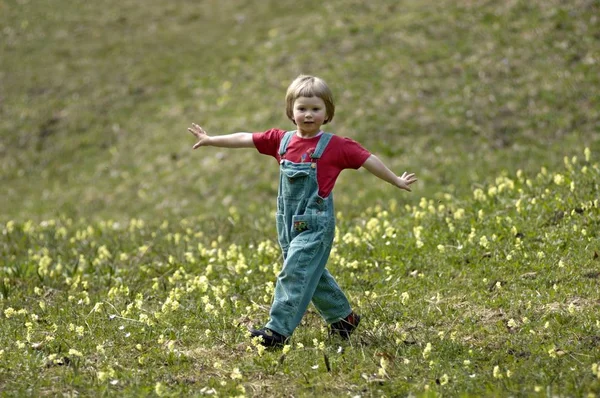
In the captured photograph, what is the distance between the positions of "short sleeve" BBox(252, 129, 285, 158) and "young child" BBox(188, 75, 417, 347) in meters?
0.15

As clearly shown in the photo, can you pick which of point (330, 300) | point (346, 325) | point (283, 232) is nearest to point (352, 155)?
point (283, 232)

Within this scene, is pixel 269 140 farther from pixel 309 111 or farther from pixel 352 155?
pixel 352 155

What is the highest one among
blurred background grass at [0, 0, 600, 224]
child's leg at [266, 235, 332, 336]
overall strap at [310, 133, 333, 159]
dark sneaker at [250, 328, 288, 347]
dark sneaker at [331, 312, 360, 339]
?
overall strap at [310, 133, 333, 159]

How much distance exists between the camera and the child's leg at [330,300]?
670 cm

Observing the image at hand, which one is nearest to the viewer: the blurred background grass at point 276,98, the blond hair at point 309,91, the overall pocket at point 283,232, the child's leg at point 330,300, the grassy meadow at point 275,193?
the grassy meadow at point 275,193

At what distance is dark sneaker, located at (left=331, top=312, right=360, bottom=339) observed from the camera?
671cm

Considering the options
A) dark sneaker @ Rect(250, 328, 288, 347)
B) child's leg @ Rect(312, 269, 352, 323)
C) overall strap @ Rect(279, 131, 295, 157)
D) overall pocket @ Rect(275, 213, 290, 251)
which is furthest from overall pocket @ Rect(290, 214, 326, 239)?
dark sneaker @ Rect(250, 328, 288, 347)

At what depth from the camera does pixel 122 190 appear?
61.7ft

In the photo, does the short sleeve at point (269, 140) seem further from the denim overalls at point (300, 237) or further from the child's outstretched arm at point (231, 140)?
the denim overalls at point (300, 237)

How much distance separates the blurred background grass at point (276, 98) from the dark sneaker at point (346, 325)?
6.77m

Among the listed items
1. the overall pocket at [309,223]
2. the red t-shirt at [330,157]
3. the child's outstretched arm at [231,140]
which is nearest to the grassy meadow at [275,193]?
the overall pocket at [309,223]

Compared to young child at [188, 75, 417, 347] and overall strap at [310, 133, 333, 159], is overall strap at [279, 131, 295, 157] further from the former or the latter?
overall strap at [310, 133, 333, 159]

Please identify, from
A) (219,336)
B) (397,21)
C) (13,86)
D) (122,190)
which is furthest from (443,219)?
(13,86)

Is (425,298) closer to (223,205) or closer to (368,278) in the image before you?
(368,278)
